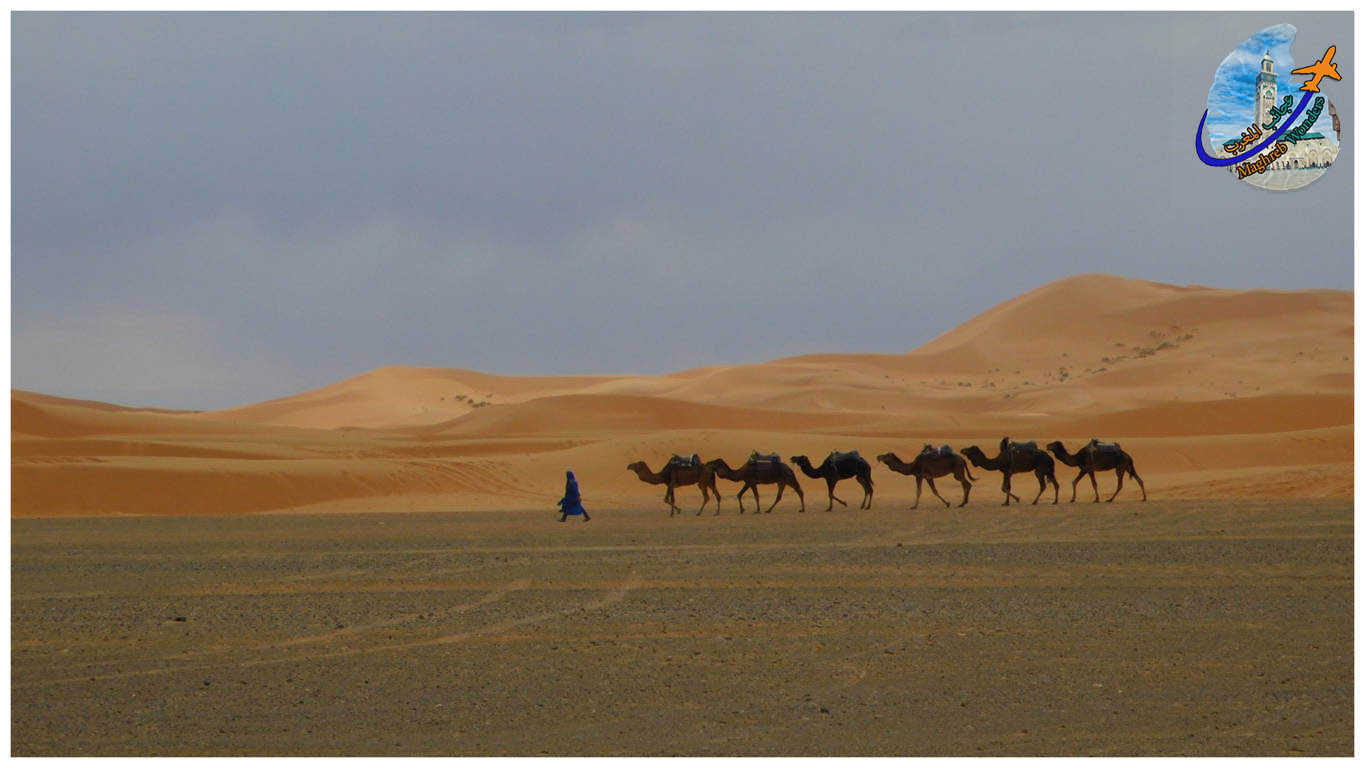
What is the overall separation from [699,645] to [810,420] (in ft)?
193

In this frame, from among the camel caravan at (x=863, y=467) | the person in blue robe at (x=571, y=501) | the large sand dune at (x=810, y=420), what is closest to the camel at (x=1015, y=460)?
the camel caravan at (x=863, y=467)

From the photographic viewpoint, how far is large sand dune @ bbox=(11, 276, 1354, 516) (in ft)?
109

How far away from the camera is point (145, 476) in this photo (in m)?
33.0

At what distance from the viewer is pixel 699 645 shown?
1155 cm

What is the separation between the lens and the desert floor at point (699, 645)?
8.58 metres

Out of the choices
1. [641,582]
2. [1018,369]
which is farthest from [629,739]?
[1018,369]

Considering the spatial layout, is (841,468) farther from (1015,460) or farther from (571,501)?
(571,501)

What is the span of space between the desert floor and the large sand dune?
1165 cm

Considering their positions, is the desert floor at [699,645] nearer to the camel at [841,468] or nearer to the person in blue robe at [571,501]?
the person in blue robe at [571,501]

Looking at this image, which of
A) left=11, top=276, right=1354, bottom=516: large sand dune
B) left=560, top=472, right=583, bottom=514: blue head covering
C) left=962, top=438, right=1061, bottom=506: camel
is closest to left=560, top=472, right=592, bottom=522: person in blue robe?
left=560, top=472, right=583, bottom=514: blue head covering

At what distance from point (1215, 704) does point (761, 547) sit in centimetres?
1083

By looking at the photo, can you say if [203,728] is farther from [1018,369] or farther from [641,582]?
[1018,369]

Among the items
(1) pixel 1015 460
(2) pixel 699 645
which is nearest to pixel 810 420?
(1) pixel 1015 460

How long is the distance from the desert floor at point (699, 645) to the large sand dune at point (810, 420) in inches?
459
